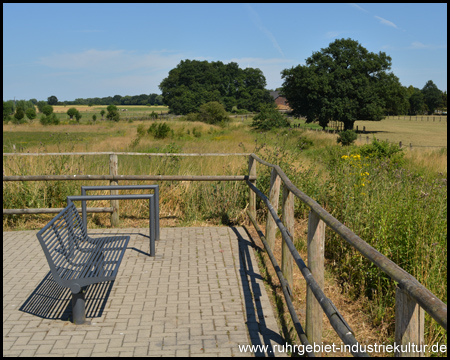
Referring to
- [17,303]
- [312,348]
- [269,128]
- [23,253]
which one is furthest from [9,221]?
[269,128]

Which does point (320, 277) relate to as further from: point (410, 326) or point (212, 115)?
point (212, 115)

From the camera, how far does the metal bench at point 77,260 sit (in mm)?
4246

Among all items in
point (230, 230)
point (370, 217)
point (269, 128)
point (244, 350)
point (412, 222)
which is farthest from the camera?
point (269, 128)

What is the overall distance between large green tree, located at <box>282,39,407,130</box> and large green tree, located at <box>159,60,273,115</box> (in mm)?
44707

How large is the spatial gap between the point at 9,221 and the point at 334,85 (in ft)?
174

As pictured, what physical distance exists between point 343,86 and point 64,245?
54.7 m

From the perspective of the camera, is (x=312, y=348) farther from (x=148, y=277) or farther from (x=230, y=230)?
(x=230, y=230)

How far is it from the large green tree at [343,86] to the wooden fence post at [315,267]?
5382 cm

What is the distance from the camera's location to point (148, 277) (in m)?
5.78

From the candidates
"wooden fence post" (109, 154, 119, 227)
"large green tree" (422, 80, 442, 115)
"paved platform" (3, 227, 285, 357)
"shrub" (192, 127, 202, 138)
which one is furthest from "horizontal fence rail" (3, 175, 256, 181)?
"large green tree" (422, 80, 442, 115)

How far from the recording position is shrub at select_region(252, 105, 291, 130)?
163 ft

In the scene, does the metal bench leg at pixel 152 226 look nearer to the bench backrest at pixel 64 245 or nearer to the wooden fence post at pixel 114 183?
the bench backrest at pixel 64 245

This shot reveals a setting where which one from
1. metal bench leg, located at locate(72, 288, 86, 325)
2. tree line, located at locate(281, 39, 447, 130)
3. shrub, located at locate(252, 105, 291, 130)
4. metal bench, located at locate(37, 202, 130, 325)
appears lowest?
metal bench leg, located at locate(72, 288, 86, 325)

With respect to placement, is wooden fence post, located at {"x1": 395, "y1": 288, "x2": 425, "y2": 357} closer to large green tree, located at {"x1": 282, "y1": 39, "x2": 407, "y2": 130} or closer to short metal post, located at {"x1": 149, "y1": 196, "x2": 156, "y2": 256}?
short metal post, located at {"x1": 149, "y1": 196, "x2": 156, "y2": 256}
